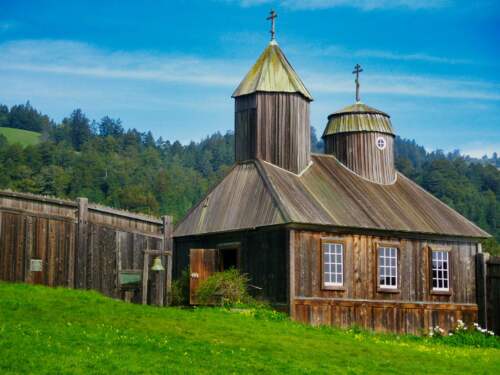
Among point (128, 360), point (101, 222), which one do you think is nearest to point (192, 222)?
point (101, 222)

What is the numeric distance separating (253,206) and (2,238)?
34.5ft

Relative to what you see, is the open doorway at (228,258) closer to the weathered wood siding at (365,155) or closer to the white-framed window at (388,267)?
the white-framed window at (388,267)

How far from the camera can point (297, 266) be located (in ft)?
99.7

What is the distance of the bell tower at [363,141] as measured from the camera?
1496 inches

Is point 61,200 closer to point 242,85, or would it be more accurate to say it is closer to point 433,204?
point 242,85

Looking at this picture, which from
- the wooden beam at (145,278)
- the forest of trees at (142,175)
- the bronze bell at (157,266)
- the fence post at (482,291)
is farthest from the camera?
the forest of trees at (142,175)

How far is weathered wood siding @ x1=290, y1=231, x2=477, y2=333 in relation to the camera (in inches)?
1203

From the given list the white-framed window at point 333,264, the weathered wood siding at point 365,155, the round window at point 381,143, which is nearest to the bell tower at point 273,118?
the weathered wood siding at point 365,155

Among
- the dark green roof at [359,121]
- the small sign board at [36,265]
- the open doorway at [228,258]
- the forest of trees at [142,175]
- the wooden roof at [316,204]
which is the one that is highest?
the forest of trees at [142,175]

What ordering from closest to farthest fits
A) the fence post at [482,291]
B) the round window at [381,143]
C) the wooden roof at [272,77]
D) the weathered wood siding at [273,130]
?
1. the weathered wood siding at [273,130]
2. the wooden roof at [272,77]
3. the fence post at [482,291]
4. the round window at [381,143]

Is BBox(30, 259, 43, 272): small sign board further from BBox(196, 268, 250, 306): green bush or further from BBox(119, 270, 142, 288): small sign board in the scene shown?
BBox(196, 268, 250, 306): green bush

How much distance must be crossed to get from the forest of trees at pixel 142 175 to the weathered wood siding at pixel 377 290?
64.6 meters

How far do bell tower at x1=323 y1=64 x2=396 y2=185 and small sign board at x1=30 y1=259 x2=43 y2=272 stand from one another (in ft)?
54.4

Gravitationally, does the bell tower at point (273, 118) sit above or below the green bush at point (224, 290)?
above
